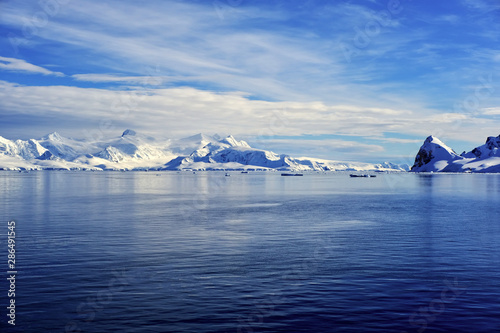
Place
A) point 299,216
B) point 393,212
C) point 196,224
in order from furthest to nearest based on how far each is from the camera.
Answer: point 393,212 → point 299,216 → point 196,224

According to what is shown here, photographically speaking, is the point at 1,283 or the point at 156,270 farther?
the point at 156,270

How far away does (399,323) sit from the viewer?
22.7m

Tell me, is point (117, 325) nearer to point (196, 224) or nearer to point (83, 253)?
point (83, 253)

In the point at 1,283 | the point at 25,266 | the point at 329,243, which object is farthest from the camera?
the point at 329,243

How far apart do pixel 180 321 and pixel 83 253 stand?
68.1ft

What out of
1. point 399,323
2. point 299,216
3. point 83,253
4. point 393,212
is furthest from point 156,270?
point 393,212

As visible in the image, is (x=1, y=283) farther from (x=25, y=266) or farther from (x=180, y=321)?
(x=180, y=321)

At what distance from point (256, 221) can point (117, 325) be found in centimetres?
4364

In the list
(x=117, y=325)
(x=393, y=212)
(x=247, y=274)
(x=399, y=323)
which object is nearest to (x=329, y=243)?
(x=247, y=274)

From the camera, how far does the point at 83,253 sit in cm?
4009

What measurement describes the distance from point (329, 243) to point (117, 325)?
28.3 m

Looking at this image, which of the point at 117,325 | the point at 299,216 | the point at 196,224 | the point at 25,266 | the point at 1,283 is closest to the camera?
the point at 117,325

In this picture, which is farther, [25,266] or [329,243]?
[329,243]

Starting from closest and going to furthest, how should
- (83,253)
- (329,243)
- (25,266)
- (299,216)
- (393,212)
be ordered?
(25,266) < (83,253) < (329,243) < (299,216) < (393,212)
